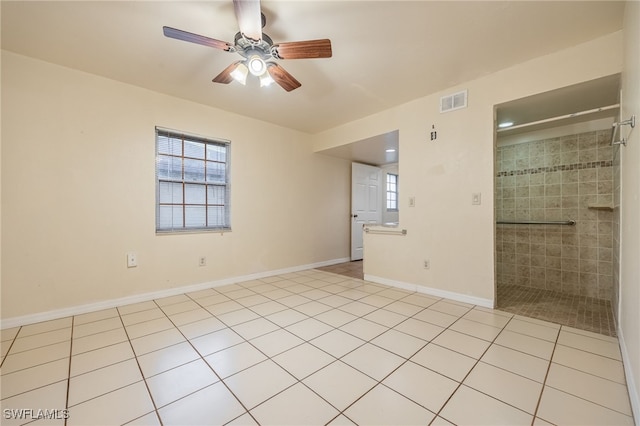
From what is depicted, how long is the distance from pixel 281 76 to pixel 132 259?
2.58 metres

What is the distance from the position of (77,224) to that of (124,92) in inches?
59.9

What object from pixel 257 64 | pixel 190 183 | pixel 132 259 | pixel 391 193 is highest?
pixel 257 64

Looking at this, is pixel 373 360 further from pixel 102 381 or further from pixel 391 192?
pixel 391 192

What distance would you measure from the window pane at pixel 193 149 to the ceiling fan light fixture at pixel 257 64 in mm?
1835

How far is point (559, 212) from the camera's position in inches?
129

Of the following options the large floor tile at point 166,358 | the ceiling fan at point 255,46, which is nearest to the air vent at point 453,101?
the ceiling fan at point 255,46

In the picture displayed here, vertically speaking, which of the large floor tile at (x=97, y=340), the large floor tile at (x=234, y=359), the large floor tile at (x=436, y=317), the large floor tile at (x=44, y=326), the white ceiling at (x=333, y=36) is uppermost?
the white ceiling at (x=333, y=36)

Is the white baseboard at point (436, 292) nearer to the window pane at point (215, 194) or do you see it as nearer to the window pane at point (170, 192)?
the window pane at point (215, 194)

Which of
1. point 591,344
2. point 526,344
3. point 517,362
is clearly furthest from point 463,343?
point 591,344

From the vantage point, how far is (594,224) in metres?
3.03

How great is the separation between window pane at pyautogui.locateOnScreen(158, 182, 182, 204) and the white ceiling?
1.14m

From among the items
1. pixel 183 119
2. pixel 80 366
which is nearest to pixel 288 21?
pixel 183 119

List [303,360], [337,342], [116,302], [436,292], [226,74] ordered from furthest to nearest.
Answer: [436,292]
[116,302]
[226,74]
[337,342]
[303,360]

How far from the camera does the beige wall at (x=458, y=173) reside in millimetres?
2324
